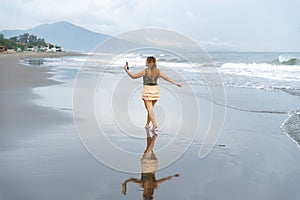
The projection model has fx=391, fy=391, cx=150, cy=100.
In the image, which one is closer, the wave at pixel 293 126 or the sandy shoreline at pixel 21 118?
the sandy shoreline at pixel 21 118

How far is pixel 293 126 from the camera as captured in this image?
9406 millimetres

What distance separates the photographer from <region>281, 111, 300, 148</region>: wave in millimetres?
8117

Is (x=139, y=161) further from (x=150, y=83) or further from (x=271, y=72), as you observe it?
(x=271, y=72)

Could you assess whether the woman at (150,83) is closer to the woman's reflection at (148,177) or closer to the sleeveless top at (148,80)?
the sleeveless top at (148,80)

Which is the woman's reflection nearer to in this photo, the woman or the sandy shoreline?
the woman

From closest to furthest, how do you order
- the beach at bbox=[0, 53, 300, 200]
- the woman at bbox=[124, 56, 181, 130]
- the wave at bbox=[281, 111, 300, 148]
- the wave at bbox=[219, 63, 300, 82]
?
1. the beach at bbox=[0, 53, 300, 200]
2. the wave at bbox=[281, 111, 300, 148]
3. the woman at bbox=[124, 56, 181, 130]
4. the wave at bbox=[219, 63, 300, 82]

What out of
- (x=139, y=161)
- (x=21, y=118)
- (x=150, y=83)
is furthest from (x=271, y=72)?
(x=139, y=161)

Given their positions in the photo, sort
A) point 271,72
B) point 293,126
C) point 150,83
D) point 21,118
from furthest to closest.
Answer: point 271,72 < point 293,126 < point 21,118 < point 150,83

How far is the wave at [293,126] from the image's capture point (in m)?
8.12

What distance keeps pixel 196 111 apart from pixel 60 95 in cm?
526

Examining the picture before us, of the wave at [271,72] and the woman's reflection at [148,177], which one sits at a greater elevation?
the wave at [271,72]

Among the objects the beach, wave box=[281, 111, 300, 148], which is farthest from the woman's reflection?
wave box=[281, 111, 300, 148]

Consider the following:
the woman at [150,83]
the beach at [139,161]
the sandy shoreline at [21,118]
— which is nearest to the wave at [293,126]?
the beach at [139,161]

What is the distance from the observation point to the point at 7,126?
8164 mm
